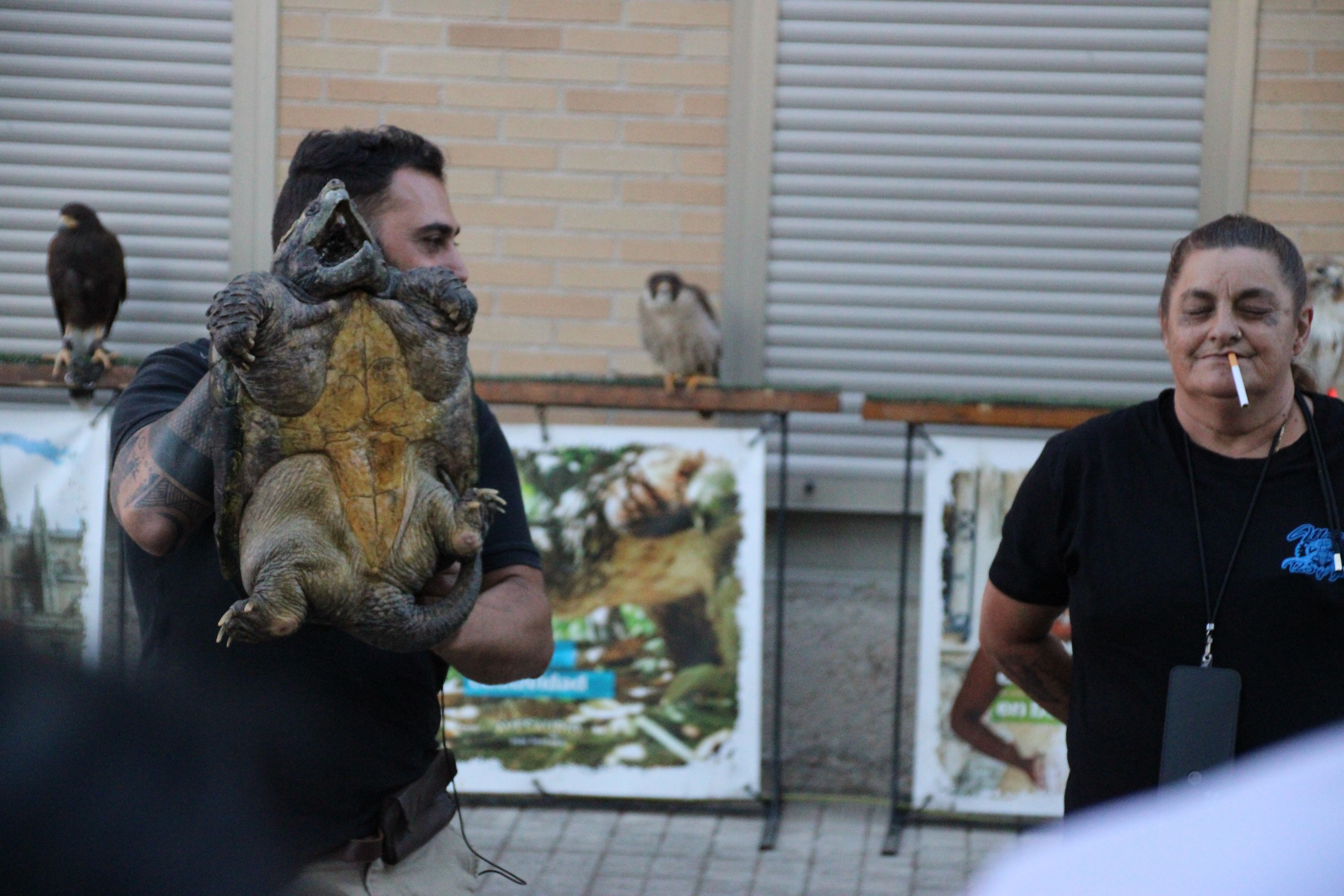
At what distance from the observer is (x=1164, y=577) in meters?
2.58

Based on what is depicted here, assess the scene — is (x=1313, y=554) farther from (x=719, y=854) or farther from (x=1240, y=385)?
(x=719, y=854)

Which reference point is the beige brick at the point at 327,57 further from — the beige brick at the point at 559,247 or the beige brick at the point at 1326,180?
the beige brick at the point at 1326,180

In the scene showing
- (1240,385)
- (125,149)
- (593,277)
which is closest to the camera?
(1240,385)

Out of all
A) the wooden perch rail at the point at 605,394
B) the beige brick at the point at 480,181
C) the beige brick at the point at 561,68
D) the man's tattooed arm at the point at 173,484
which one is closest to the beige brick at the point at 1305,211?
the wooden perch rail at the point at 605,394

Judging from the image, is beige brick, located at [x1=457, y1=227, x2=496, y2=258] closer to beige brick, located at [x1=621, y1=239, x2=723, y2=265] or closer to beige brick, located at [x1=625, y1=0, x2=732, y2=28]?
beige brick, located at [x1=621, y1=239, x2=723, y2=265]

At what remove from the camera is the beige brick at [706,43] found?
6.39 metres

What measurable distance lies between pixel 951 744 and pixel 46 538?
134 inches

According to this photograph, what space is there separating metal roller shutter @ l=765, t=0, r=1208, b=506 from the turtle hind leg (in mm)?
4400

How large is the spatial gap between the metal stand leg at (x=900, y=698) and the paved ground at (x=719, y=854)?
46mm

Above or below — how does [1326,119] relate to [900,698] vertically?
above

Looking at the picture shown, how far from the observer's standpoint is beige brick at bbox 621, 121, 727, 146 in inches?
253

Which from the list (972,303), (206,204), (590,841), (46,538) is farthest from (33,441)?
(972,303)

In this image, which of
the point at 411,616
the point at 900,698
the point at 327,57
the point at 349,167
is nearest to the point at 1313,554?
the point at 411,616

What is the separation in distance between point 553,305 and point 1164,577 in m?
4.27
